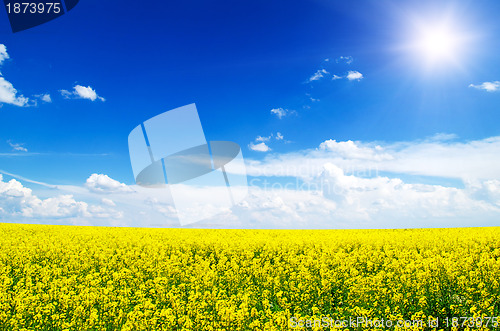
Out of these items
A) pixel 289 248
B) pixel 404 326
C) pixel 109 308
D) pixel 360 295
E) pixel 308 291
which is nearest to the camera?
pixel 404 326

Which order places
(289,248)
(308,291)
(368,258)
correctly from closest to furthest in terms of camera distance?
1. (308,291)
2. (368,258)
3. (289,248)

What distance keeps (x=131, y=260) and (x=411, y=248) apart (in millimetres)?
12030

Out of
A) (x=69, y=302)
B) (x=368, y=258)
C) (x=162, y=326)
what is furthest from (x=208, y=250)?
(x=162, y=326)

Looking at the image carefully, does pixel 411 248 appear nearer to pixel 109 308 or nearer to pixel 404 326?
pixel 404 326

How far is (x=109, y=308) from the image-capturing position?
640 cm

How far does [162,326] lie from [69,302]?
265 cm

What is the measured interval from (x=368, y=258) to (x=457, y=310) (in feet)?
15.4

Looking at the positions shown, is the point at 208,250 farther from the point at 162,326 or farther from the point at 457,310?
the point at 457,310

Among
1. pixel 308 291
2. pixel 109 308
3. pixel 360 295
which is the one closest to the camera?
pixel 109 308

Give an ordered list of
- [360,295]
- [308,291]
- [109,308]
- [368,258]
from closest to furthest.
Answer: [109,308]
[360,295]
[308,291]
[368,258]

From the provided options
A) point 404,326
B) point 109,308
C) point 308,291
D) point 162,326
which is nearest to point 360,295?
point 308,291

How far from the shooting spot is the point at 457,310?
21.1ft

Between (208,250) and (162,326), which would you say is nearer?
(162,326)

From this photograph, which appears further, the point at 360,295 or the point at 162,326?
the point at 360,295
